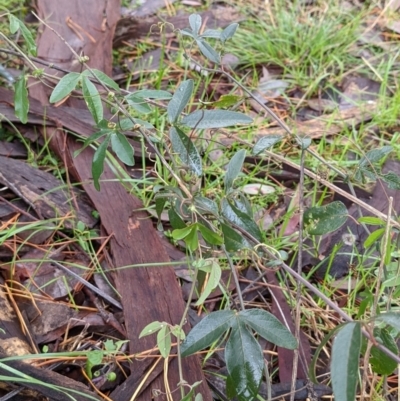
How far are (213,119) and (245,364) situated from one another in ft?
1.68

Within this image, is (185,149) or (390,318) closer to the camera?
(390,318)

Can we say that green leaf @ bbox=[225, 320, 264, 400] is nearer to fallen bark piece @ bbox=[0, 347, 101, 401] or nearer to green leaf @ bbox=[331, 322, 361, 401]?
green leaf @ bbox=[331, 322, 361, 401]

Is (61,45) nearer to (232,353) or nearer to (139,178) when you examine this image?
(139,178)

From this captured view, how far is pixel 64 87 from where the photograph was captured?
110cm

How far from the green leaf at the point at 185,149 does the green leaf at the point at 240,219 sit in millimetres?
95

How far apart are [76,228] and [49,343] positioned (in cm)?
35

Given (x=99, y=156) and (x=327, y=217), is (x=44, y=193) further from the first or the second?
(x=327, y=217)

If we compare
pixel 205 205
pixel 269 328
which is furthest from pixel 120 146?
pixel 269 328

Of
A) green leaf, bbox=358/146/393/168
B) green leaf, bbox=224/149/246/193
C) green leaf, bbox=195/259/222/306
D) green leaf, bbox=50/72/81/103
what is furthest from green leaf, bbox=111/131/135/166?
green leaf, bbox=358/146/393/168

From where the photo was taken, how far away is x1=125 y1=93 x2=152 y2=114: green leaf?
1.14 m

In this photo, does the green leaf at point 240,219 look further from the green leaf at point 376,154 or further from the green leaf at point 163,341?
the green leaf at point 376,154

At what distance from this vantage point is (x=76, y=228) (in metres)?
1.43

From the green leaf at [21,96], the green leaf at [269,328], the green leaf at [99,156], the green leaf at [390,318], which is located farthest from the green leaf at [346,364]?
the green leaf at [21,96]

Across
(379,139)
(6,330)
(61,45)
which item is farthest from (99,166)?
(379,139)
